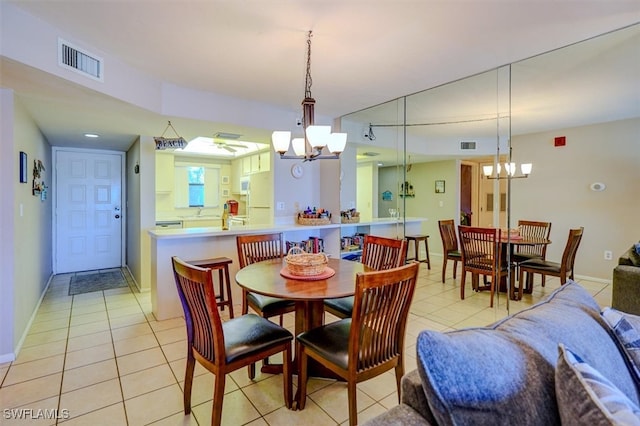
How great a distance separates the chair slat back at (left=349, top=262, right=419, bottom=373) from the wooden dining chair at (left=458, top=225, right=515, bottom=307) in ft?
5.95

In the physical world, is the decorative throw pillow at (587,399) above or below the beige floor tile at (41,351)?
above

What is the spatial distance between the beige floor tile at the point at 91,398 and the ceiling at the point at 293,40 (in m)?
2.12

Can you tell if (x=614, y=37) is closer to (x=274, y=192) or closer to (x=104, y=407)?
(x=274, y=192)

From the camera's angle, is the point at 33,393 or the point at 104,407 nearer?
the point at 104,407

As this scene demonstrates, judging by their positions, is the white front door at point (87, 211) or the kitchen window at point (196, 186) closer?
the white front door at point (87, 211)

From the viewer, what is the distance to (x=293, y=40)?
2.27 meters

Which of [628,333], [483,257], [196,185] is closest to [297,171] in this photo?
[483,257]

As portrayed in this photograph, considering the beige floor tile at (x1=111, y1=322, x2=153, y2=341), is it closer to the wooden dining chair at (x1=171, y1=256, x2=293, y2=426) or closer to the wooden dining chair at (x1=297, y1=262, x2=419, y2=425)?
the wooden dining chair at (x1=171, y1=256, x2=293, y2=426)

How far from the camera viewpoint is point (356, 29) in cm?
214

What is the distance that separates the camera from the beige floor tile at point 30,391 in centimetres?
197

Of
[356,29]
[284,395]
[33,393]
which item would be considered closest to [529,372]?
[284,395]

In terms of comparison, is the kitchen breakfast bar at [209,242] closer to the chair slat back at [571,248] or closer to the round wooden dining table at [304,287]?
the round wooden dining table at [304,287]

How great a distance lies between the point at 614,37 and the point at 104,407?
422cm

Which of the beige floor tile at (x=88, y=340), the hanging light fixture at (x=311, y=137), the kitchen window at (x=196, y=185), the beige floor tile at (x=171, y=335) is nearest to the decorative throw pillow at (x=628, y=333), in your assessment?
the hanging light fixture at (x=311, y=137)
